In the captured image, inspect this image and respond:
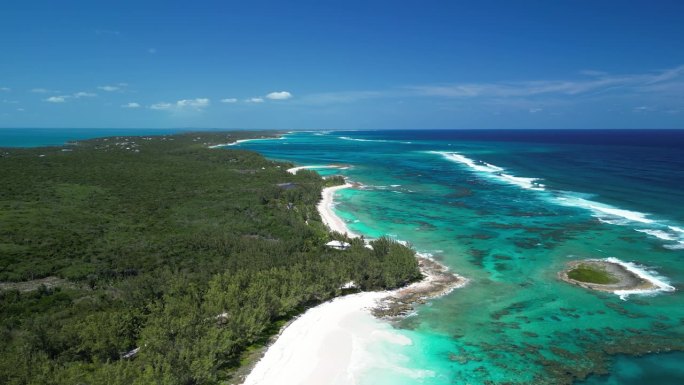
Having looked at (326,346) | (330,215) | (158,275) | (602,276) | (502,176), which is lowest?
(326,346)

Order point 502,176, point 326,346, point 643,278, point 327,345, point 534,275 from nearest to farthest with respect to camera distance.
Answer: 1. point 326,346
2. point 327,345
3. point 643,278
4. point 534,275
5. point 502,176

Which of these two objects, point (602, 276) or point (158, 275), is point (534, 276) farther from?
point (158, 275)

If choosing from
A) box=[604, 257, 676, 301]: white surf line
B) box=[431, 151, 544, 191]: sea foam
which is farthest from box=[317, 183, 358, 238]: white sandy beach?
box=[431, 151, 544, 191]: sea foam

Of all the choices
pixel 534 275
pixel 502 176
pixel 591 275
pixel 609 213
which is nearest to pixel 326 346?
pixel 534 275

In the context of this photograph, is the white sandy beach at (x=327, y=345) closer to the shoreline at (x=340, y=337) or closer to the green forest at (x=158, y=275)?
the shoreline at (x=340, y=337)

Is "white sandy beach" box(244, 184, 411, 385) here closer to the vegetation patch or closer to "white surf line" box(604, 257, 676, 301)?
the vegetation patch

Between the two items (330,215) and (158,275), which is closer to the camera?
(158,275)
